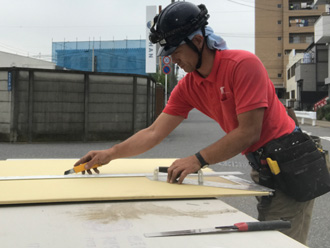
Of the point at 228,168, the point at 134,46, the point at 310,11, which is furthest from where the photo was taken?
the point at 310,11

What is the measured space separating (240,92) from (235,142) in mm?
231

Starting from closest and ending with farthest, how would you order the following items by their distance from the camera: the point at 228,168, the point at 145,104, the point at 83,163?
the point at 83,163 → the point at 228,168 → the point at 145,104

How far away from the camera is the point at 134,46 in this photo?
132ft

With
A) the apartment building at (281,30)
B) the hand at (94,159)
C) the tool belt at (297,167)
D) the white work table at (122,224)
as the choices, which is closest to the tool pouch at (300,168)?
the tool belt at (297,167)

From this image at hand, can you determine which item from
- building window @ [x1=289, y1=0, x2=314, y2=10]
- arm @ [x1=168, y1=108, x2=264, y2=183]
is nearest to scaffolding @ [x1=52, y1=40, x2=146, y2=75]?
building window @ [x1=289, y1=0, x2=314, y2=10]

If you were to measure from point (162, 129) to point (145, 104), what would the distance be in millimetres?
9562

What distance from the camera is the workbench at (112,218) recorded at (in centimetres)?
96

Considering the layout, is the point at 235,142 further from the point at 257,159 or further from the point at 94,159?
the point at 94,159

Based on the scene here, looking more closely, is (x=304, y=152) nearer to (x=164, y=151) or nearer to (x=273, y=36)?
(x=164, y=151)

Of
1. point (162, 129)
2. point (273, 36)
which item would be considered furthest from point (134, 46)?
point (162, 129)

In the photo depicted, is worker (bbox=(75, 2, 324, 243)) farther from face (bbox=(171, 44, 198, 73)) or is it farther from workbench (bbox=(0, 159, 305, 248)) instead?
workbench (bbox=(0, 159, 305, 248))

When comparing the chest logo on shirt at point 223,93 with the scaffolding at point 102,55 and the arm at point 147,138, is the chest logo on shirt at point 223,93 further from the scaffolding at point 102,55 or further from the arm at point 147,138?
the scaffolding at point 102,55

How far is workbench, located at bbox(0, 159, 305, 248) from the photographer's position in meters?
0.96

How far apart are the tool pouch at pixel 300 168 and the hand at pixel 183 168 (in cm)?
35
